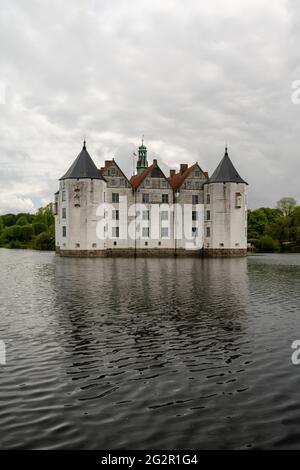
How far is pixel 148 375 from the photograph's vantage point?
9656 mm

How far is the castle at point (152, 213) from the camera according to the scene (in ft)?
199

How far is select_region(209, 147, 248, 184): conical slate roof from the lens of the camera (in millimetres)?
64250

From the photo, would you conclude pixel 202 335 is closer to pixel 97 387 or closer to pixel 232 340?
pixel 232 340

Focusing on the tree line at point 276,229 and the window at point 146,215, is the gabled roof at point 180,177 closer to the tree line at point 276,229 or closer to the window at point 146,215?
the window at point 146,215

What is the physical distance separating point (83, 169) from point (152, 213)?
11.7 metres

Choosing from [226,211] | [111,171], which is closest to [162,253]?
[226,211]

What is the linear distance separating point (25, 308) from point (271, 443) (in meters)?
12.4

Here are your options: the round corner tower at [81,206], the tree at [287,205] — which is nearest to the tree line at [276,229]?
the tree at [287,205]

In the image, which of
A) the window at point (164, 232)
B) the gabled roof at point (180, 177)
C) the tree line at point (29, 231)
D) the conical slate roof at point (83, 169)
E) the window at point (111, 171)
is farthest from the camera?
the tree line at point (29, 231)

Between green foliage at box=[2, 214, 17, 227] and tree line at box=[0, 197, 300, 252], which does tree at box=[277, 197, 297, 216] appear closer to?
tree line at box=[0, 197, 300, 252]

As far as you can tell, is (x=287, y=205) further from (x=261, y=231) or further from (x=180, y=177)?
(x=180, y=177)

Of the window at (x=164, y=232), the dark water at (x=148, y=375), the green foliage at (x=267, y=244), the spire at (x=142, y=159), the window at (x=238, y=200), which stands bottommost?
the dark water at (x=148, y=375)

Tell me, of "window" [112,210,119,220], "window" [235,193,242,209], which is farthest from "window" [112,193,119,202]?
"window" [235,193,242,209]
